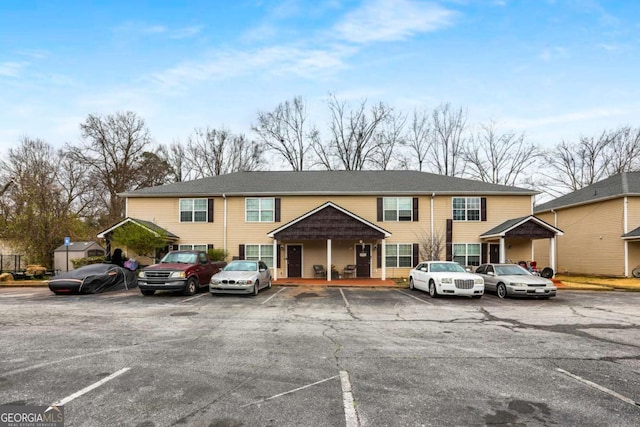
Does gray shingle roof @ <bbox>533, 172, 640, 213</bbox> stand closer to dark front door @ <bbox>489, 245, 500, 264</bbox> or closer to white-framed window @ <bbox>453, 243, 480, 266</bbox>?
dark front door @ <bbox>489, 245, 500, 264</bbox>

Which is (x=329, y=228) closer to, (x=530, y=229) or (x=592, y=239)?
(x=530, y=229)

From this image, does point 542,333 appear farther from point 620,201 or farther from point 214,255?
point 620,201

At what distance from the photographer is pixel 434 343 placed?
7336 mm

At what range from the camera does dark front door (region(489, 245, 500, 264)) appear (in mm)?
22866

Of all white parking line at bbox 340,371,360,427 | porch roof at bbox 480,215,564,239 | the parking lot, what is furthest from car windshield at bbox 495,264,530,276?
white parking line at bbox 340,371,360,427

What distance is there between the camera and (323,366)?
5730mm

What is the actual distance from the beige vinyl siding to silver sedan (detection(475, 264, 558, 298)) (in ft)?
39.3

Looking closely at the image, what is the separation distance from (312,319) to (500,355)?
4733 mm

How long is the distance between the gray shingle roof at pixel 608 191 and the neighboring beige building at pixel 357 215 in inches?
197

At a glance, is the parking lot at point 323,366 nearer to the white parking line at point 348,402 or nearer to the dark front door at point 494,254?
the white parking line at point 348,402

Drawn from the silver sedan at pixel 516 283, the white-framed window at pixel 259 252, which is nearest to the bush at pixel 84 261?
the white-framed window at pixel 259 252

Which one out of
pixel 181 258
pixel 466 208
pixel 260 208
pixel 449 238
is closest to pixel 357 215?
pixel 449 238

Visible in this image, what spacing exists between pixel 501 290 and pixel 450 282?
236cm

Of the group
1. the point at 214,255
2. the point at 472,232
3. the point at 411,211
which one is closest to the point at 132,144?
the point at 214,255
